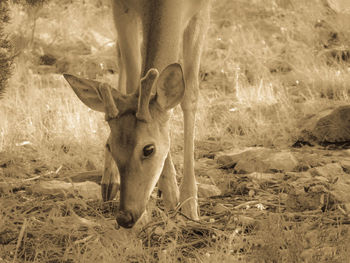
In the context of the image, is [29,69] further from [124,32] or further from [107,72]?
[124,32]

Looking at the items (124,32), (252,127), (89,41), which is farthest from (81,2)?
(124,32)

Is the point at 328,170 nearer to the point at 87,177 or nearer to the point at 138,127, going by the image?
the point at 138,127

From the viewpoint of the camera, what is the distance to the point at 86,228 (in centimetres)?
411

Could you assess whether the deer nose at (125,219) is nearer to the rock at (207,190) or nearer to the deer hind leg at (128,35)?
the rock at (207,190)

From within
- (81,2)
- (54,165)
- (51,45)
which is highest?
(81,2)

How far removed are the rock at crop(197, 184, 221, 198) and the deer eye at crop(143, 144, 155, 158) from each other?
1.31m

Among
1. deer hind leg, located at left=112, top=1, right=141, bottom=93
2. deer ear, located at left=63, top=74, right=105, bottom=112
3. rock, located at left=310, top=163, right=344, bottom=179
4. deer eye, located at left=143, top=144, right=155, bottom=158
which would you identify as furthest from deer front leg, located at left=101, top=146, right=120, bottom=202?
rock, located at left=310, top=163, right=344, bottom=179

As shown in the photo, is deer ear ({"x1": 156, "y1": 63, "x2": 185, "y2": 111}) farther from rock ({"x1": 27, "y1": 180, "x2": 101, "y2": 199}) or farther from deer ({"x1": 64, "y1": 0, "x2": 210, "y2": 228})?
rock ({"x1": 27, "y1": 180, "x2": 101, "y2": 199})

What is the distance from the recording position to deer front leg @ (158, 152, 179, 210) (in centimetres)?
474

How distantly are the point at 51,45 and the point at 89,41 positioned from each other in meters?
0.88

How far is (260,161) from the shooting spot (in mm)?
5711

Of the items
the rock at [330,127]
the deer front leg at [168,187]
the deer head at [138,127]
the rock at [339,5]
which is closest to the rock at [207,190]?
the deer front leg at [168,187]

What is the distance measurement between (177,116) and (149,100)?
12.7 ft

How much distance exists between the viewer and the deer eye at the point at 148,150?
12.8 ft
